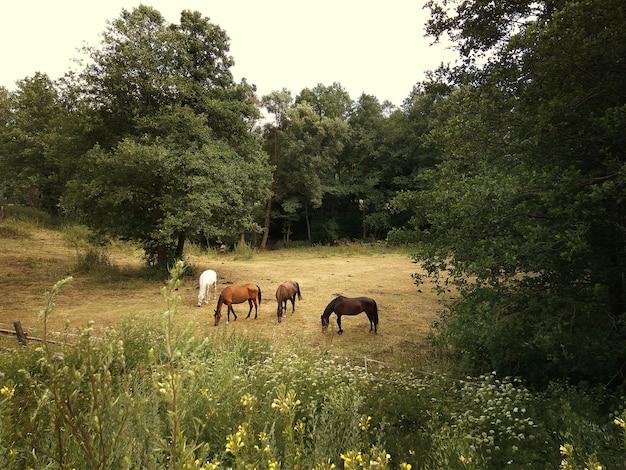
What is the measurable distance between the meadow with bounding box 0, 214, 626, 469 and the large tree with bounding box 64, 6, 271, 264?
8.04 feet

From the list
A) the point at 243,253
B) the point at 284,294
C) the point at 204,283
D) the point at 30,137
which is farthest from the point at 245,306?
the point at 30,137

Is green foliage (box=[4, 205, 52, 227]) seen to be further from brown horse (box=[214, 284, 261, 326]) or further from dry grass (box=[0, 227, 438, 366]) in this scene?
brown horse (box=[214, 284, 261, 326])

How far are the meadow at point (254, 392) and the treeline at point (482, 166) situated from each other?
0.73 m

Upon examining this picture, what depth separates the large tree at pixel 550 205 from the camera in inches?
146

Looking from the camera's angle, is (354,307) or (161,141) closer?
(354,307)

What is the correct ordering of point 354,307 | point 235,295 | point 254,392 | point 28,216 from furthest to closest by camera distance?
point 28,216, point 235,295, point 354,307, point 254,392

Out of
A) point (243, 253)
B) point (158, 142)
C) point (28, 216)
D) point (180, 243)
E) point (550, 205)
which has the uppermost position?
point (158, 142)

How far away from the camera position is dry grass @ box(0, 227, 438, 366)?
697 cm

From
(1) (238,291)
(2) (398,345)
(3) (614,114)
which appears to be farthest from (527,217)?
(1) (238,291)

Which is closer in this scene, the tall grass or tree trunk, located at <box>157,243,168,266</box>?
the tall grass

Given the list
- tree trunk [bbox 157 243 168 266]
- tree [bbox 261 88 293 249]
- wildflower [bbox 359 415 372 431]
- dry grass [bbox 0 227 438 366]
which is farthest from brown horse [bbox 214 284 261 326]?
tree [bbox 261 88 293 249]

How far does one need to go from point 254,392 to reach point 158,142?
9800 mm

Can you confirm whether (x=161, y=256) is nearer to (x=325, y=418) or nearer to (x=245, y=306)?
(x=245, y=306)

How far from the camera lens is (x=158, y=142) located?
1098 cm
